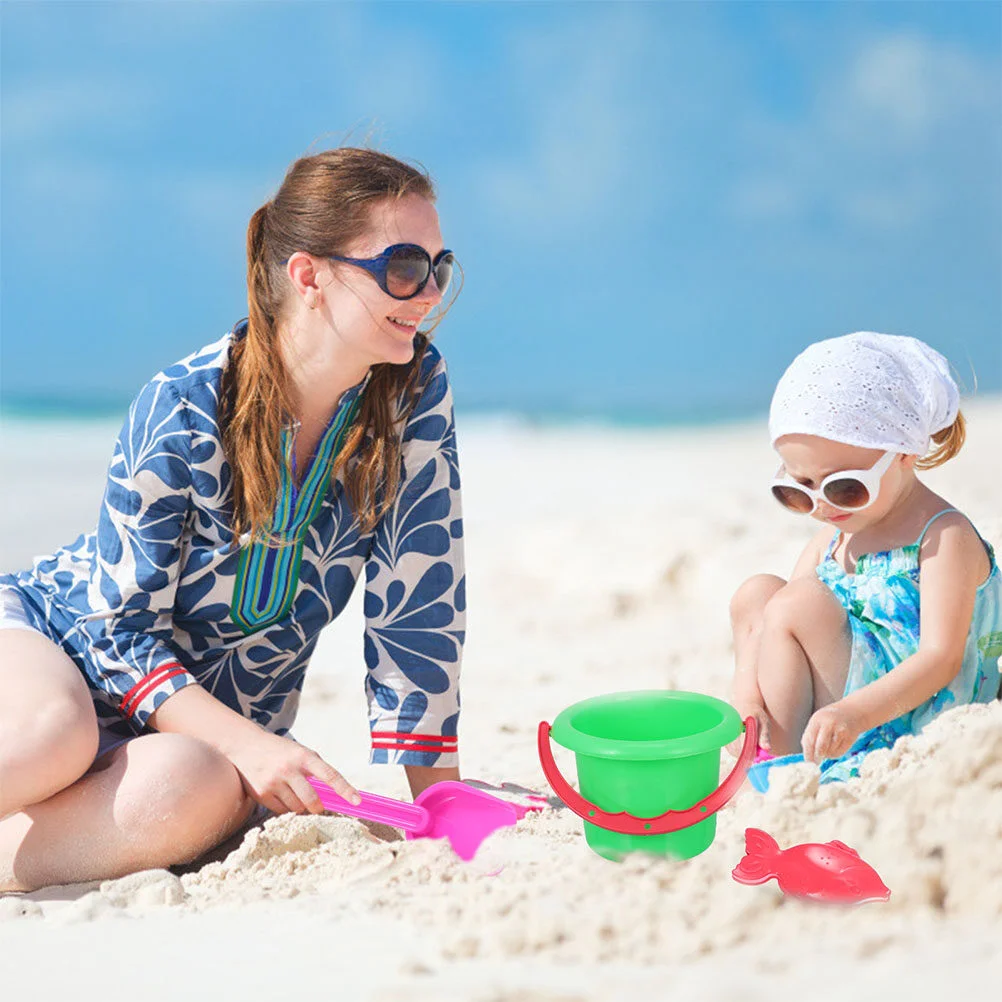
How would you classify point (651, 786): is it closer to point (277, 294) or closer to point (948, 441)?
point (948, 441)

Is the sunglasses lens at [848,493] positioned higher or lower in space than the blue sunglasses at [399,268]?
lower

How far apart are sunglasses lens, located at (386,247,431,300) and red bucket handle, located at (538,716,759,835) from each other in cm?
75

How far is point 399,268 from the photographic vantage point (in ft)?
6.54

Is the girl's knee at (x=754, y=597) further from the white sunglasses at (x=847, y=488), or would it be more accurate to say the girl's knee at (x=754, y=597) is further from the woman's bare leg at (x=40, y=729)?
the woman's bare leg at (x=40, y=729)

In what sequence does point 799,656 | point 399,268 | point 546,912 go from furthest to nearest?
1. point 799,656
2. point 399,268
3. point 546,912

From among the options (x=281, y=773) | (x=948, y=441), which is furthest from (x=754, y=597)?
(x=281, y=773)

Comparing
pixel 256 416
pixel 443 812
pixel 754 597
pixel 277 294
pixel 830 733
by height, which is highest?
pixel 277 294

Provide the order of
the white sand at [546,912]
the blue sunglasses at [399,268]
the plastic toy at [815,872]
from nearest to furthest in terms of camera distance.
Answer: the white sand at [546,912], the plastic toy at [815,872], the blue sunglasses at [399,268]

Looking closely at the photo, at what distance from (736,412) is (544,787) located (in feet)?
44.7

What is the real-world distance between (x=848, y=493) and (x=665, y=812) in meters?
0.63

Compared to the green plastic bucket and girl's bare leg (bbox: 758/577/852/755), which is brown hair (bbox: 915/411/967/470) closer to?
girl's bare leg (bbox: 758/577/852/755)

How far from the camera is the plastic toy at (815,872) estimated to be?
1433 mm

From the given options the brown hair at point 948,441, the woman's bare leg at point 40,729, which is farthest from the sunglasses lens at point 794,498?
the woman's bare leg at point 40,729

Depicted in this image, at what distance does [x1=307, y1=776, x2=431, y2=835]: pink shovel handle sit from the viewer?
1.86m
